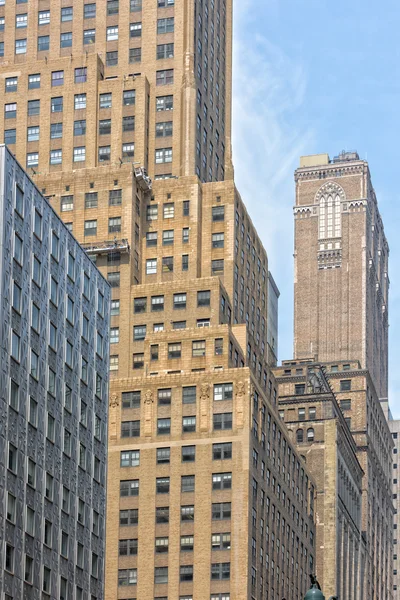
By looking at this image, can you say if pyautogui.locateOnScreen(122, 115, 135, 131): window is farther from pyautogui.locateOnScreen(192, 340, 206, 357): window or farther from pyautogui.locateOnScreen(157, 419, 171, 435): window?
pyautogui.locateOnScreen(157, 419, 171, 435): window

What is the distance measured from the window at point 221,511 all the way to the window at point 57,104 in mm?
58438

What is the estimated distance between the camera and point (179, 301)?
594 feet

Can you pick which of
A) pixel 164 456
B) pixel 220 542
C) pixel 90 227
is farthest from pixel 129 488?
pixel 90 227

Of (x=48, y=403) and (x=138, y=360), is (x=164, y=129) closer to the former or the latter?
(x=138, y=360)

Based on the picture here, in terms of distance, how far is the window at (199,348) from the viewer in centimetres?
17525

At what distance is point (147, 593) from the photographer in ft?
538

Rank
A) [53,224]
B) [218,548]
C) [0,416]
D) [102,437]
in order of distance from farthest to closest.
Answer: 1. [218,548]
2. [102,437]
3. [53,224]
4. [0,416]

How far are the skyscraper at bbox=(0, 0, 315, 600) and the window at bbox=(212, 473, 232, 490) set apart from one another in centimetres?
15

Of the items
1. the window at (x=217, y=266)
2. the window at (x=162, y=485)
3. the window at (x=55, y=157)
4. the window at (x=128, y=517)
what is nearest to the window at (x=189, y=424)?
the window at (x=162, y=485)

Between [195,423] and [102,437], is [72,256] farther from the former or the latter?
[195,423]

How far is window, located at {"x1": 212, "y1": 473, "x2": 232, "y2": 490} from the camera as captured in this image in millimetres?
166125

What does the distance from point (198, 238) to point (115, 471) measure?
33345mm

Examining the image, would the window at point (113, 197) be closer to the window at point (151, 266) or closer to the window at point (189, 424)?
the window at point (151, 266)

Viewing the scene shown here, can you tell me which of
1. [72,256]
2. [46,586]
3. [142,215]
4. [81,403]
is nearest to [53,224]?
[72,256]
